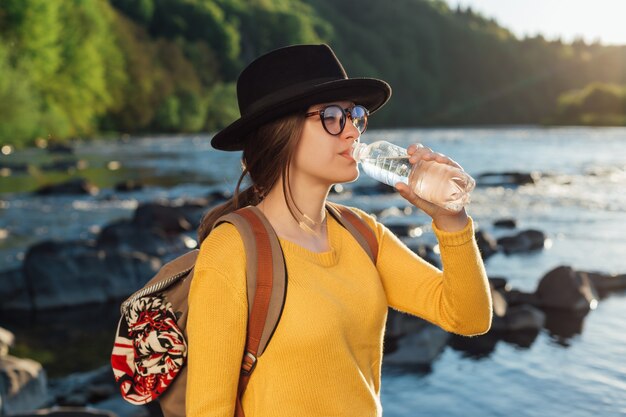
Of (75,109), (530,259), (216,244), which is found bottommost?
(75,109)

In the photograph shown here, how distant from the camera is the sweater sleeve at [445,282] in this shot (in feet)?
7.89

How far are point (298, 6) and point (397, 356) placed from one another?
127548mm

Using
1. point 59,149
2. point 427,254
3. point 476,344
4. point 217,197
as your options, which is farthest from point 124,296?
point 59,149

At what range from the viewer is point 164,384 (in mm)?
2270

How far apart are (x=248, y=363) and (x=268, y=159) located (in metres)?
0.64

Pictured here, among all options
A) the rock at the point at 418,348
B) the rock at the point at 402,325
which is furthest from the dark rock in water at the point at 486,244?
the rock at the point at 418,348

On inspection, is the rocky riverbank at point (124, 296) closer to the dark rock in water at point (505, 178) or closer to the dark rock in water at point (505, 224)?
the dark rock in water at point (505, 224)

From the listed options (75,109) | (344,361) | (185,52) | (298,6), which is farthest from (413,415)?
(298,6)

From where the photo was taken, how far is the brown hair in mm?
2461

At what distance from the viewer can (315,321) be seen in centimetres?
224

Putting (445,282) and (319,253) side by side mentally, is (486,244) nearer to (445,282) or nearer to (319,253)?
(445,282)

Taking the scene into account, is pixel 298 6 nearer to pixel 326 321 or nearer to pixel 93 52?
pixel 93 52

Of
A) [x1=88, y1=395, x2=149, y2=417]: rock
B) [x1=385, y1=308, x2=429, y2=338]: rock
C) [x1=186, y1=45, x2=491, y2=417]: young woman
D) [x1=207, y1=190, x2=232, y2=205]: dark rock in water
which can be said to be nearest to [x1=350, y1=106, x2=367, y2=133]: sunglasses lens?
[x1=186, y1=45, x2=491, y2=417]: young woman

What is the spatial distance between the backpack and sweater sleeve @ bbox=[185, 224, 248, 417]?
5 cm
